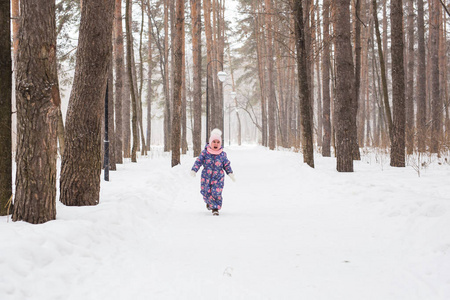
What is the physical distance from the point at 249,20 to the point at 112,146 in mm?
19862

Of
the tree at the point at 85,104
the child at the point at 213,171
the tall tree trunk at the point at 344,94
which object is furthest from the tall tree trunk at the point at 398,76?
the tree at the point at 85,104

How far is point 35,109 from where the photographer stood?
3297 millimetres

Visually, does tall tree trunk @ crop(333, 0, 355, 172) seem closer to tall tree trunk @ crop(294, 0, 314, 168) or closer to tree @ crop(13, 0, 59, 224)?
tall tree trunk @ crop(294, 0, 314, 168)

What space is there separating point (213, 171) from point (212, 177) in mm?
114

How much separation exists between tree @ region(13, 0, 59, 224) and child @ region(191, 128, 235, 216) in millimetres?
2659

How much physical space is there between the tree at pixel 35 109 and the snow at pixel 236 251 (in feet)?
1.00

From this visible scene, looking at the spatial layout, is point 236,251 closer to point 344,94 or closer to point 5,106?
point 5,106

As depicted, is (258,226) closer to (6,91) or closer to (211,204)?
(211,204)

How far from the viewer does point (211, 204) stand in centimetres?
565

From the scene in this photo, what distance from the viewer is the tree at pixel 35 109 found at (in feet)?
10.7

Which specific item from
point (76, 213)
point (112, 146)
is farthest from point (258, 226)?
point (112, 146)

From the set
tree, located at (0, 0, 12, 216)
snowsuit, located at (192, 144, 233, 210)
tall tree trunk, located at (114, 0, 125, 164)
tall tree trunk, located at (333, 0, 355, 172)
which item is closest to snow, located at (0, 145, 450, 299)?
snowsuit, located at (192, 144, 233, 210)

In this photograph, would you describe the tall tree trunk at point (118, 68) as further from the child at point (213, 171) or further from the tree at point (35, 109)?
the tree at point (35, 109)

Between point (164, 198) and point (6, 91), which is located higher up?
point (6, 91)
